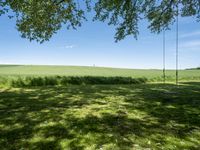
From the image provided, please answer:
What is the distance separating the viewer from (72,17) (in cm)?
2256

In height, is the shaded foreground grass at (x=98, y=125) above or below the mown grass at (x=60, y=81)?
below

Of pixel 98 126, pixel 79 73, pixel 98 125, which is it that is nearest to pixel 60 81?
pixel 79 73

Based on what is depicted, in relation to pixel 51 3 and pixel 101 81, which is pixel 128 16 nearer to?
pixel 51 3

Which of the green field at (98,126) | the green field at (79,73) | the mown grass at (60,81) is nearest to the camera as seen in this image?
the green field at (98,126)

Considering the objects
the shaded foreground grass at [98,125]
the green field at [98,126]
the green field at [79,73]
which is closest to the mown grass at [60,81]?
the green field at [79,73]

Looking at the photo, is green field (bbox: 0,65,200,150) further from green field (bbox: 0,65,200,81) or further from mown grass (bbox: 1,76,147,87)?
green field (bbox: 0,65,200,81)

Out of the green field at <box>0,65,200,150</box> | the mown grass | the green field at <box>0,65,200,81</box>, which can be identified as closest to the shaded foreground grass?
the green field at <box>0,65,200,150</box>

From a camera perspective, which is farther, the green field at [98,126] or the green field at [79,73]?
the green field at [79,73]

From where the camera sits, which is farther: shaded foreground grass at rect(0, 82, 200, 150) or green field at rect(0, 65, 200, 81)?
green field at rect(0, 65, 200, 81)

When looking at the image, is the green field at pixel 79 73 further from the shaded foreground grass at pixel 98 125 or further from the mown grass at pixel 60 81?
the shaded foreground grass at pixel 98 125

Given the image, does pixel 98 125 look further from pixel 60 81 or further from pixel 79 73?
pixel 79 73

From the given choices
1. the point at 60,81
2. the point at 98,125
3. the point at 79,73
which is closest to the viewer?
the point at 98,125

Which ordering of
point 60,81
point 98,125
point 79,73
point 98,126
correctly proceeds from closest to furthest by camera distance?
point 98,126, point 98,125, point 60,81, point 79,73

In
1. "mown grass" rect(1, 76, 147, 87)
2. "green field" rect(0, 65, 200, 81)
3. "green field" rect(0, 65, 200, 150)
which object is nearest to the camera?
"green field" rect(0, 65, 200, 150)
